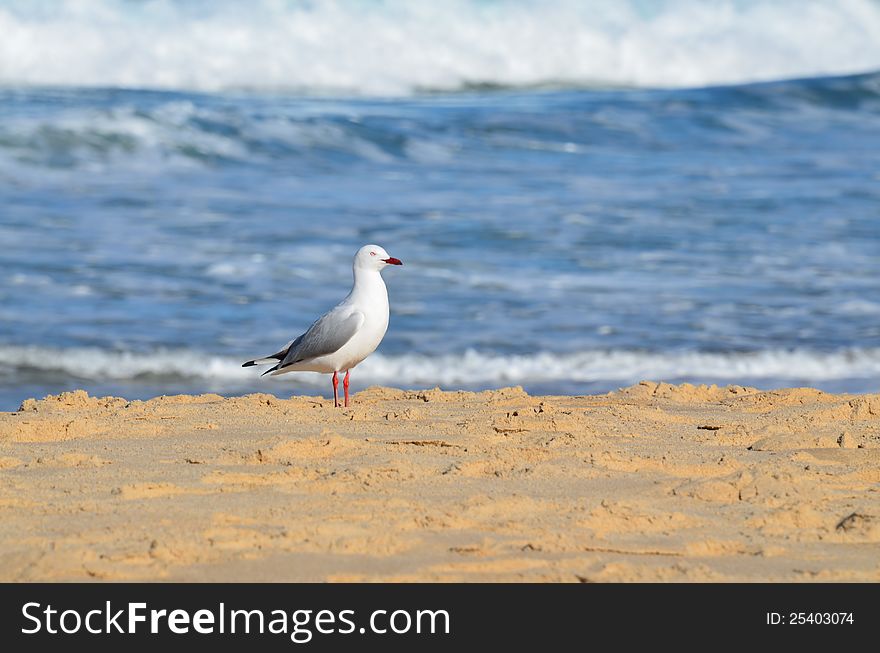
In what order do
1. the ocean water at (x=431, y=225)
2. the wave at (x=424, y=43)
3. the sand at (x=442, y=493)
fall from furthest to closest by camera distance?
the wave at (x=424, y=43) → the ocean water at (x=431, y=225) → the sand at (x=442, y=493)

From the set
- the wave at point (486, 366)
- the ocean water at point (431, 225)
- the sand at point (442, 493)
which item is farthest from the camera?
the ocean water at point (431, 225)

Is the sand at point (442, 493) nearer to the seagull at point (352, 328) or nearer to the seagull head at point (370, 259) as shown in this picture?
the seagull at point (352, 328)

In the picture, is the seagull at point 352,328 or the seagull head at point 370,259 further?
the seagull head at point 370,259

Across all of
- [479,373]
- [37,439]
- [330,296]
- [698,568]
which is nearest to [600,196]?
[330,296]

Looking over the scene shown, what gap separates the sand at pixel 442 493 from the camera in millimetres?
3299

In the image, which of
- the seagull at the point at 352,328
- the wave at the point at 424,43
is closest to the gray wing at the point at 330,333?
the seagull at the point at 352,328

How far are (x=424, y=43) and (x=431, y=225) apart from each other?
17.0m

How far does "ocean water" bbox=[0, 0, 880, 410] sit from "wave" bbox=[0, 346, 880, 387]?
0.02 metres

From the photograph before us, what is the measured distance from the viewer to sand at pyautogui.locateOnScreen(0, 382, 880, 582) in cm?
330

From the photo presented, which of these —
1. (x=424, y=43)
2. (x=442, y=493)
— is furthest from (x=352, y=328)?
(x=424, y=43)

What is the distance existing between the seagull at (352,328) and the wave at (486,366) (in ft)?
6.75

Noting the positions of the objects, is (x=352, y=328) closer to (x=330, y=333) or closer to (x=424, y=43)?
(x=330, y=333)

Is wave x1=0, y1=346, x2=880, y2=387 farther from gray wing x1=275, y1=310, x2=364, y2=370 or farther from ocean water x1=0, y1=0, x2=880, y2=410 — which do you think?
gray wing x1=275, y1=310, x2=364, y2=370
